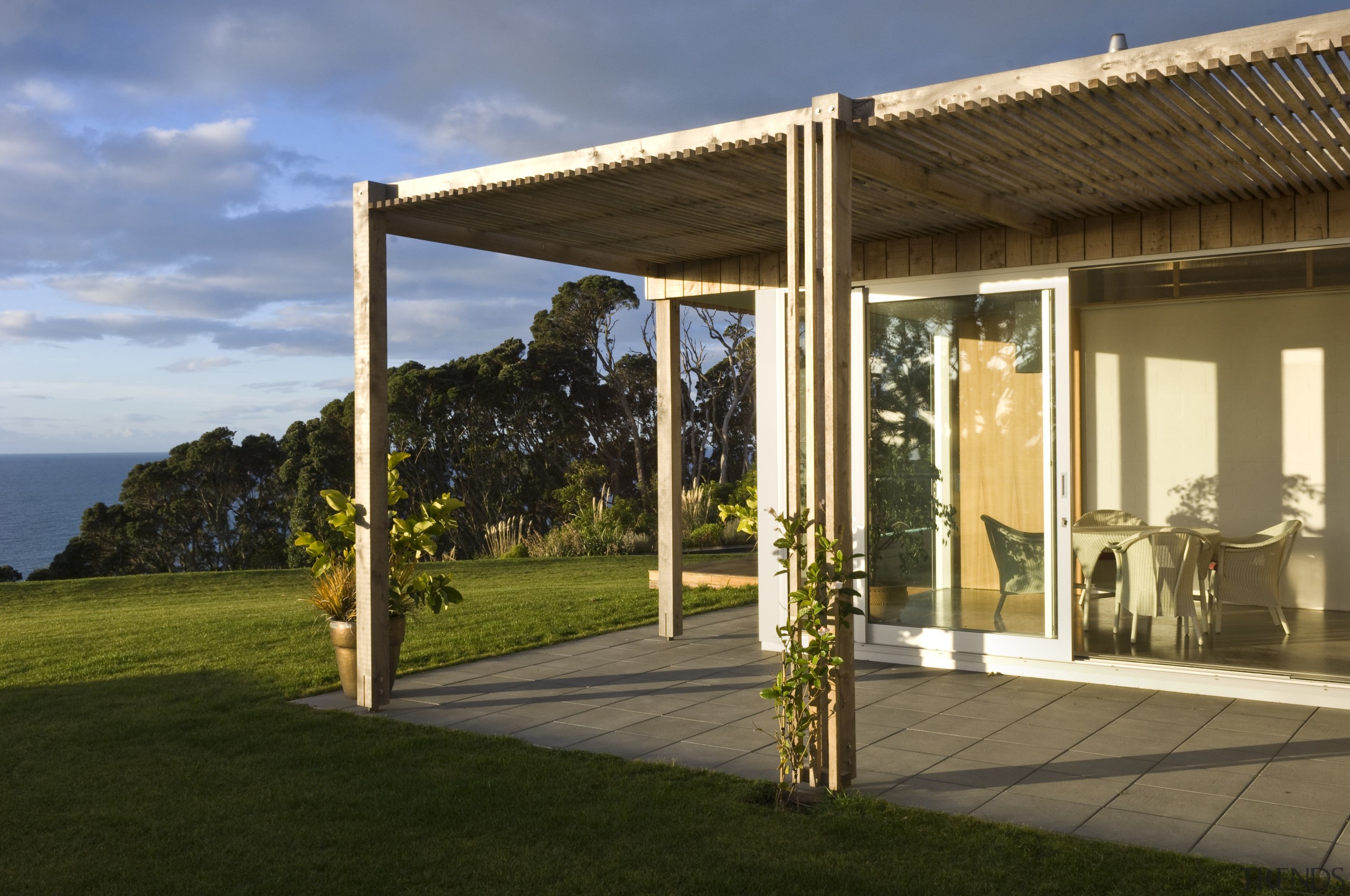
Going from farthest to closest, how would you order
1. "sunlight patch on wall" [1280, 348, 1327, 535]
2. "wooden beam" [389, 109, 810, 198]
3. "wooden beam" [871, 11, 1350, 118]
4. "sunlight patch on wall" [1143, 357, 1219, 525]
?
"sunlight patch on wall" [1143, 357, 1219, 525]
"sunlight patch on wall" [1280, 348, 1327, 535]
"wooden beam" [389, 109, 810, 198]
"wooden beam" [871, 11, 1350, 118]

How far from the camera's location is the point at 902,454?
22.0ft

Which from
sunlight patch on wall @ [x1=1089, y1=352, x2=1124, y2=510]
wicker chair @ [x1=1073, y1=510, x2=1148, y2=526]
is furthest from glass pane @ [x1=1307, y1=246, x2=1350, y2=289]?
wicker chair @ [x1=1073, y1=510, x2=1148, y2=526]

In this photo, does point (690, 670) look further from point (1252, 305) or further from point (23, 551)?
point (23, 551)

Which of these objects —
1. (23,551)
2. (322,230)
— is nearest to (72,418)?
(322,230)

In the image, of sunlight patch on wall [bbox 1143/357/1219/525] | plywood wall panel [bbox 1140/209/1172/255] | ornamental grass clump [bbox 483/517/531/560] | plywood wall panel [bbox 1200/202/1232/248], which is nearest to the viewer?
plywood wall panel [bbox 1200/202/1232/248]

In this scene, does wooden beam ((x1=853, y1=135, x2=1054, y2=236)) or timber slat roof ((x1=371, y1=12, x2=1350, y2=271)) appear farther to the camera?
wooden beam ((x1=853, y1=135, x2=1054, y2=236))

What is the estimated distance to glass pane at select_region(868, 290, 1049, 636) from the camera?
6.30 meters

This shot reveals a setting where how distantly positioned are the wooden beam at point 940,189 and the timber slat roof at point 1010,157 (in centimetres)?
3

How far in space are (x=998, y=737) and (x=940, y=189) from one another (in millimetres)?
2595

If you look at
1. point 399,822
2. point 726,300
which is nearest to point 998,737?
point 399,822

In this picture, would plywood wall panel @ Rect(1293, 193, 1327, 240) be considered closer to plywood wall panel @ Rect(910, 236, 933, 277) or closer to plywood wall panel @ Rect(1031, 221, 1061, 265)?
plywood wall panel @ Rect(1031, 221, 1061, 265)

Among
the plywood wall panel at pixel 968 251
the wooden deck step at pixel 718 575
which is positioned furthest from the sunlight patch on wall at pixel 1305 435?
the wooden deck step at pixel 718 575


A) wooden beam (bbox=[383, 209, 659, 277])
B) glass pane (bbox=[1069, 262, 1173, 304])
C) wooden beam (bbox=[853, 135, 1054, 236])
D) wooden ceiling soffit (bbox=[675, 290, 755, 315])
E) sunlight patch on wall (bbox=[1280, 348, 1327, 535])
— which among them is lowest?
sunlight patch on wall (bbox=[1280, 348, 1327, 535])

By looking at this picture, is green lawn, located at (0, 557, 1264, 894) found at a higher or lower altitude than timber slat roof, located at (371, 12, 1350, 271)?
lower
